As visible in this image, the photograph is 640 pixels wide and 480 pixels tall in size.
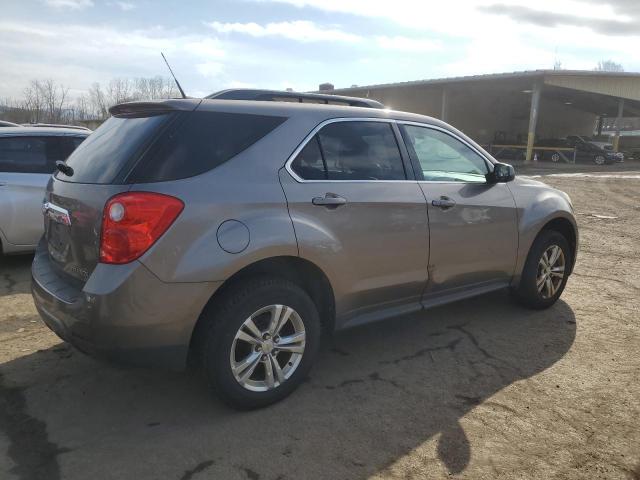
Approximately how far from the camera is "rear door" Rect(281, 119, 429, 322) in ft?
10.4

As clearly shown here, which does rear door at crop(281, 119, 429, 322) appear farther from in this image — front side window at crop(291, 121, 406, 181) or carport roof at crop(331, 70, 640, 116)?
carport roof at crop(331, 70, 640, 116)

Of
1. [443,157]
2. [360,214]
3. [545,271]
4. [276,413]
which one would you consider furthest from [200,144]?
[545,271]

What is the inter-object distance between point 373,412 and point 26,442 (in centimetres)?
190

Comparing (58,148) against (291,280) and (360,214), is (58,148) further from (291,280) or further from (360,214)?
(360,214)

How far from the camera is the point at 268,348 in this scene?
3.07 metres

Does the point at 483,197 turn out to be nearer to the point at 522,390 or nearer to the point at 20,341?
the point at 522,390

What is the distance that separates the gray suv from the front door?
18mm

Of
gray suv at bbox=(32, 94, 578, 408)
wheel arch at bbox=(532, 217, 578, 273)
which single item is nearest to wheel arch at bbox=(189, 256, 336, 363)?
gray suv at bbox=(32, 94, 578, 408)

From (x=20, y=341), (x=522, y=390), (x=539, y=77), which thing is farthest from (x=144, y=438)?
(x=539, y=77)

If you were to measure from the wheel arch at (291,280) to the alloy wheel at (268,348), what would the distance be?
0.21 meters

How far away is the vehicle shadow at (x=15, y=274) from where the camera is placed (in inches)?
208

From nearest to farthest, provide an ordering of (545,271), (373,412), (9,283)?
(373,412)
(545,271)
(9,283)

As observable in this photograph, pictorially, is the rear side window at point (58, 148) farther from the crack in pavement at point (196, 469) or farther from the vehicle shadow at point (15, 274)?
the crack in pavement at point (196, 469)

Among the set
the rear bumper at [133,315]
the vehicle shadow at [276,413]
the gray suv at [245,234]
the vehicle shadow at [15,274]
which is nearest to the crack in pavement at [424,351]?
the vehicle shadow at [276,413]
